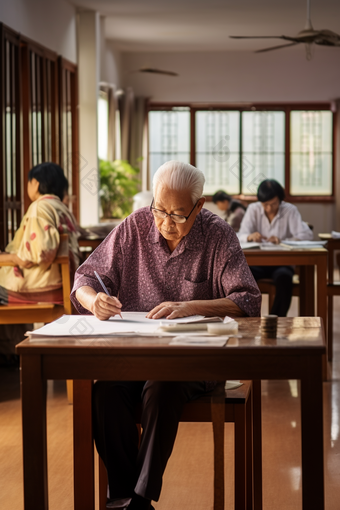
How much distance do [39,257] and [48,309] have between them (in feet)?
0.88

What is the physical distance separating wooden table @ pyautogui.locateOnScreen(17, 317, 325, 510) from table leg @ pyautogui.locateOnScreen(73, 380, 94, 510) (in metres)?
0.33

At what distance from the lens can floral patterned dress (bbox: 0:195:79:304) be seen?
3287 mm

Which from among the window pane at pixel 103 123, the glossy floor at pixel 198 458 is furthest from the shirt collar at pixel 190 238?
the window pane at pixel 103 123

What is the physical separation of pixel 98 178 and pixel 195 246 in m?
5.59

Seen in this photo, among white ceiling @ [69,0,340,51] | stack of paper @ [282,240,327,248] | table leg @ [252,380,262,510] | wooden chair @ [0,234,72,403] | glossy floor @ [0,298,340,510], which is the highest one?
white ceiling @ [69,0,340,51]

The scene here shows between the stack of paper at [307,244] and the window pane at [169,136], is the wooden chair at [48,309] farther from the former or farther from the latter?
the window pane at [169,136]

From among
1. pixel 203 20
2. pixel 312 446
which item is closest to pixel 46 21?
pixel 203 20

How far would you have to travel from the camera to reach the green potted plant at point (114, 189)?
8.05 meters

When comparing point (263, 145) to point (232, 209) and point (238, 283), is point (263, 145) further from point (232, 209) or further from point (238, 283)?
point (238, 283)

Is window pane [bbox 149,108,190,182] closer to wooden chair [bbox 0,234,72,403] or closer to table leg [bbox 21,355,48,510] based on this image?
wooden chair [bbox 0,234,72,403]

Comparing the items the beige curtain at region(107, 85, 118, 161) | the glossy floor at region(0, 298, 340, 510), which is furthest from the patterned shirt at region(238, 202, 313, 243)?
the beige curtain at region(107, 85, 118, 161)

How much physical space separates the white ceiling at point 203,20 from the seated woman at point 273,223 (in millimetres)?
3166

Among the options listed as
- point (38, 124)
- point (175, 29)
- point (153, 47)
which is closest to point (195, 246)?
point (38, 124)

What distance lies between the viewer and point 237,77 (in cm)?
1030
